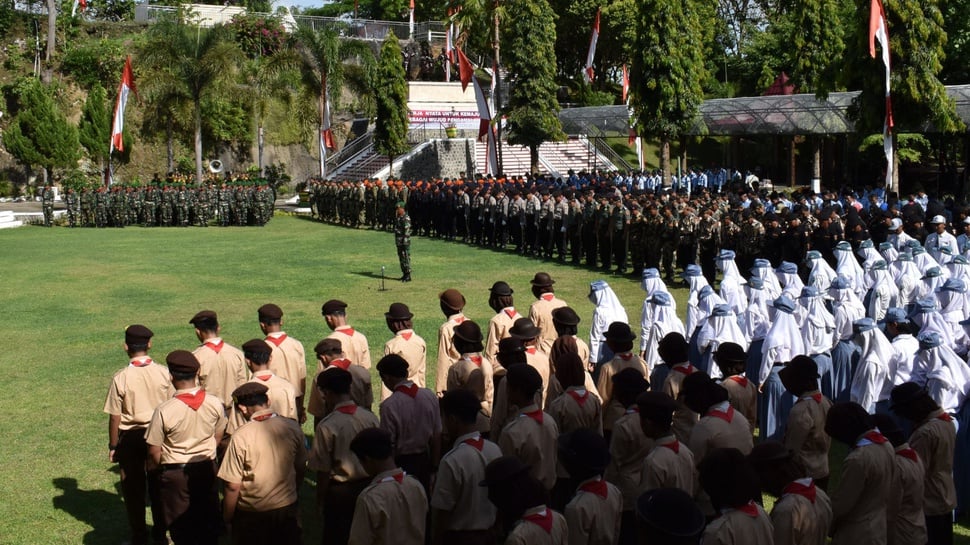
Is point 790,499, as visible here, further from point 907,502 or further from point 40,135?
point 40,135

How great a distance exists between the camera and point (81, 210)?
119 ft

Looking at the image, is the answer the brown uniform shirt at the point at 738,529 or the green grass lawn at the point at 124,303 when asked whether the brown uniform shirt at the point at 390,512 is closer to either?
the brown uniform shirt at the point at 738,529

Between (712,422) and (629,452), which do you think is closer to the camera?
(712,422)

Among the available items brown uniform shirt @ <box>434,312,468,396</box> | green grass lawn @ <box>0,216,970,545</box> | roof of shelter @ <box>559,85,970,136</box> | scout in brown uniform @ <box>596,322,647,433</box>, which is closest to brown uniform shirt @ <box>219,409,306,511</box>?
green grass lawn @ <box>0,216,970,545</box>

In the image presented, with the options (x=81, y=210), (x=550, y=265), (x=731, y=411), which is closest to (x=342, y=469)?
(x=731, y=411)

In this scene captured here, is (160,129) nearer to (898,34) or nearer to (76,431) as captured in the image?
(898,34)

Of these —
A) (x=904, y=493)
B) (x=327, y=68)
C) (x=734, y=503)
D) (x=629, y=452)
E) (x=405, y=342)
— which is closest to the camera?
(x=734, y=503)

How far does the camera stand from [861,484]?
19.4 feet

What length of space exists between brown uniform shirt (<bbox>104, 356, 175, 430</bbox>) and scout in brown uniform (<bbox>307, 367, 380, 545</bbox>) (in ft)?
6.64

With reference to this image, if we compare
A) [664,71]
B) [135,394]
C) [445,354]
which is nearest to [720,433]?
[445,354]

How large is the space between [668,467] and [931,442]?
210 centimetres

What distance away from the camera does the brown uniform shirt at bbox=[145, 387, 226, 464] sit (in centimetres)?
711

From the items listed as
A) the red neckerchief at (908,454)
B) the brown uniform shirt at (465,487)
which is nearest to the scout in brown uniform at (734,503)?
the brown uniform shirt at (465,487)

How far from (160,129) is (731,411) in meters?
51.3
